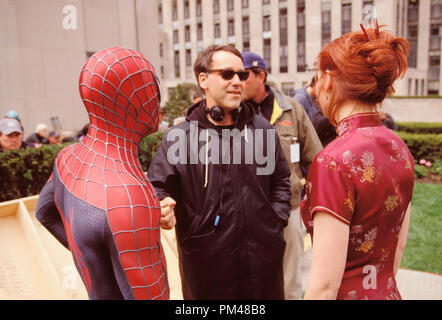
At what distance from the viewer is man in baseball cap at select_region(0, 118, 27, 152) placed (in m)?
4.55

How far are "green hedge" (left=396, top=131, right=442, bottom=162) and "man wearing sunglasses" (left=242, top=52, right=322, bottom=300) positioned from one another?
7.91 metres

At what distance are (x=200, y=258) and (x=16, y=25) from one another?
3086 millimetres

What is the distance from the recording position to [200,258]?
2.37 m

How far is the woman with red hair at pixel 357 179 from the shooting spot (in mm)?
1341

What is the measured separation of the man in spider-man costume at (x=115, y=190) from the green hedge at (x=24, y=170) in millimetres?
3403

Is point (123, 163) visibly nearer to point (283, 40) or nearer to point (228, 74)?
point (228, 74)

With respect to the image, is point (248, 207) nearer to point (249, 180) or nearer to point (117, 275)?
point (249, 180)

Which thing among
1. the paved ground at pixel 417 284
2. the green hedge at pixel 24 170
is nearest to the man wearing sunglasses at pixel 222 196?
the paved ground at pixel 417 284

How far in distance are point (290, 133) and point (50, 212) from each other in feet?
7.78

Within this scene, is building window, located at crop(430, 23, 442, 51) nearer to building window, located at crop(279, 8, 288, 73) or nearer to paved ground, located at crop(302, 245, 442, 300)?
building window, located at crop(279, 8, 288, 73)

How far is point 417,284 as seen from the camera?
13.6ft

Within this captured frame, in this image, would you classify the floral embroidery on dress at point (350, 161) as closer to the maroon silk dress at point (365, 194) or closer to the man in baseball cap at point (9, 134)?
the maroon silk dress at point (365, 194)
